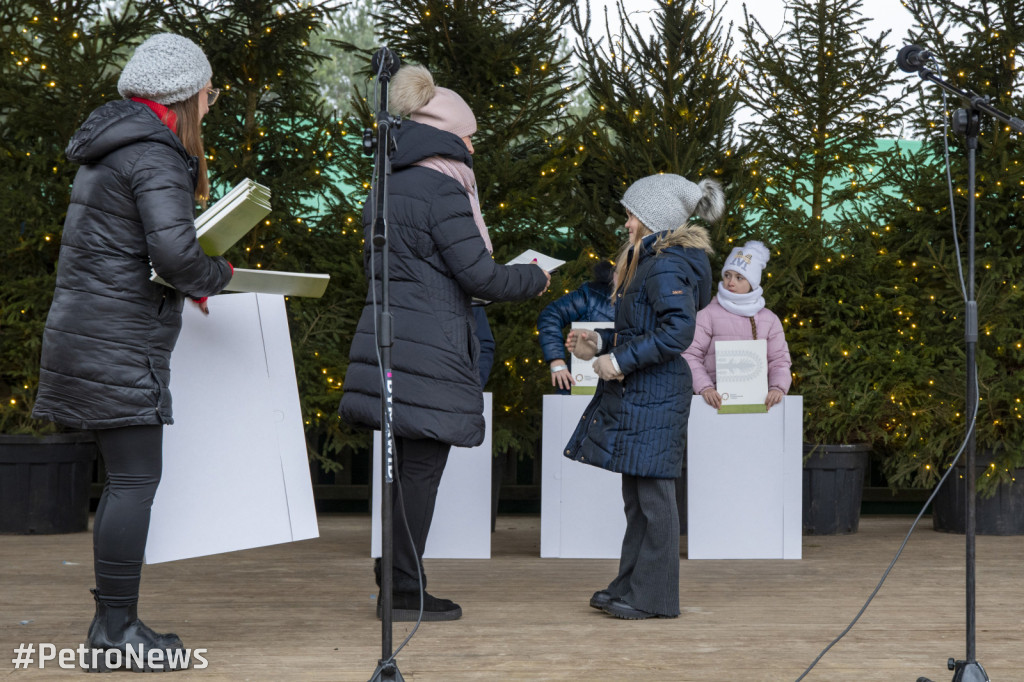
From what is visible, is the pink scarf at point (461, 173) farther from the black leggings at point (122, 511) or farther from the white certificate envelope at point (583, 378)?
the white certificate envelope at point (583, 378)

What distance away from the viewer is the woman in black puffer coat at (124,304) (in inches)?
107

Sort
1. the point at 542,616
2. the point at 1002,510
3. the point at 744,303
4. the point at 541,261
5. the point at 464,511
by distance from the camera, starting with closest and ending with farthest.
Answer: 1. the point at 542,616
2. the point at 541,261
3. the point at 464,511
4. the point at 744,303
5. the point at 1002,510

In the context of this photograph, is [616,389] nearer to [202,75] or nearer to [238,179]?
[202,75]

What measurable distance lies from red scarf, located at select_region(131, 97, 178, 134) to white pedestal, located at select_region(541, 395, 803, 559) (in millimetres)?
2340

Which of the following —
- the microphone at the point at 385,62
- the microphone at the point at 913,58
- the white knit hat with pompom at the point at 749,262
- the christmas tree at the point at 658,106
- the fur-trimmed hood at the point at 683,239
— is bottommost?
the fur-trimmed hood at the point at 683,239

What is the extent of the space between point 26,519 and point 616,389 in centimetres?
346

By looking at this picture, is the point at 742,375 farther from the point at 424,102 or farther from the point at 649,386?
the point at 424,102

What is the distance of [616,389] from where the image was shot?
362cm

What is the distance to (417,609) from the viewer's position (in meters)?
3.42

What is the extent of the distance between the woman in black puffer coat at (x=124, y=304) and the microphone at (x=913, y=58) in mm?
1885

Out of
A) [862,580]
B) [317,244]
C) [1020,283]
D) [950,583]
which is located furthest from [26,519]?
[1020,283]

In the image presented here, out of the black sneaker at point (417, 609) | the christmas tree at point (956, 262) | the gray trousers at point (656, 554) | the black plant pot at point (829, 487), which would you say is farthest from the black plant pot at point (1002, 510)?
the black sneaker at point (417, 609)

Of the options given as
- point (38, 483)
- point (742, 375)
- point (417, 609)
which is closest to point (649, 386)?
point (417, 609)

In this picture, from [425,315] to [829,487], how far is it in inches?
127
